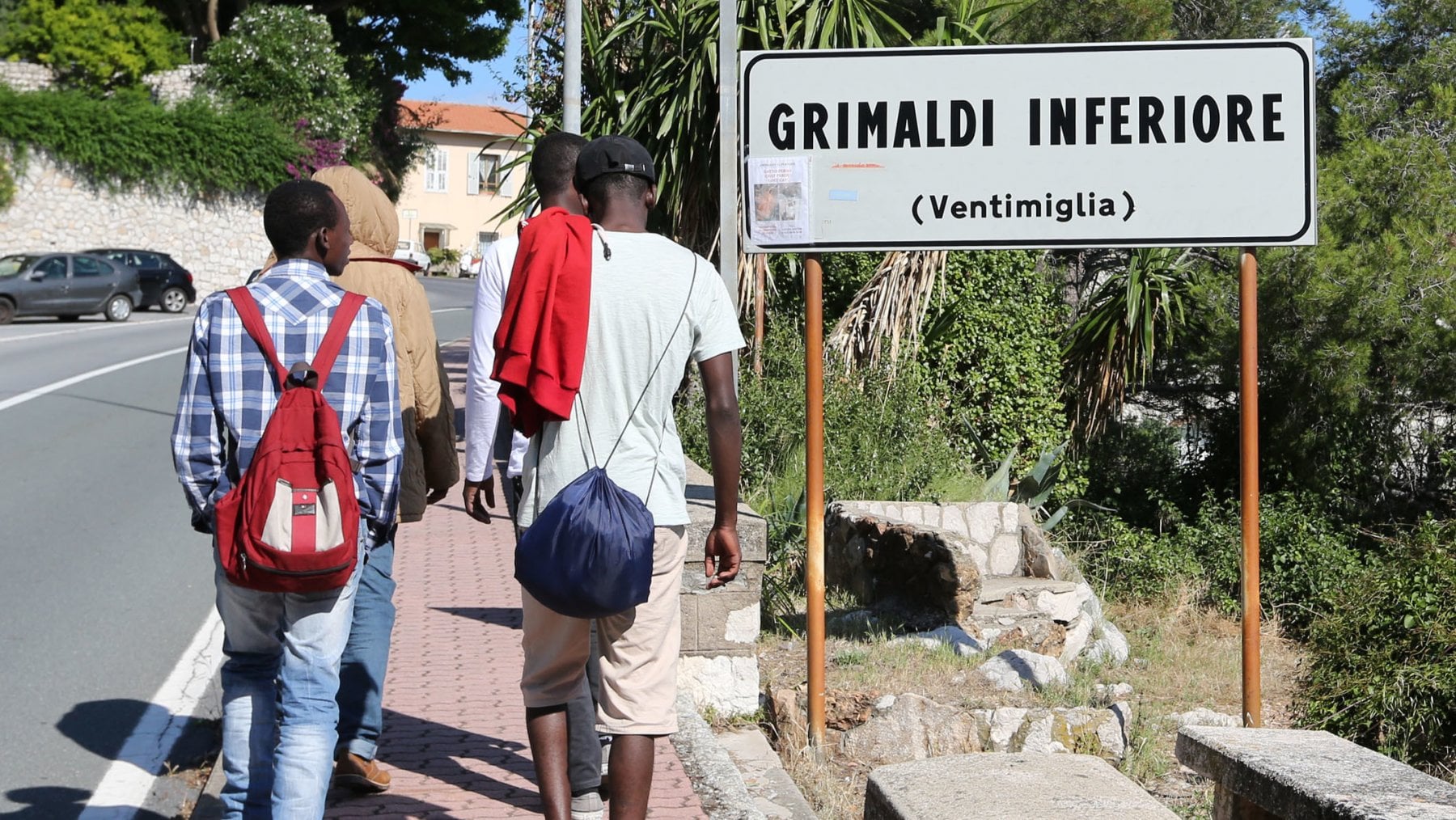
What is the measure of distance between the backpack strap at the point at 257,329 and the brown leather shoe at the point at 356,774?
143 cm

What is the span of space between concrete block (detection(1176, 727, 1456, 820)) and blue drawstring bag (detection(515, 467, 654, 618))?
1.41m

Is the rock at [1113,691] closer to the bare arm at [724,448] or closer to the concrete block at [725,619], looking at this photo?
the concrete block at [725,619]

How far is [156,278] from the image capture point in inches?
1250

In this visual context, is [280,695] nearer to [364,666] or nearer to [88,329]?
[364,666]

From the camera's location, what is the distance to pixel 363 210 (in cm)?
418

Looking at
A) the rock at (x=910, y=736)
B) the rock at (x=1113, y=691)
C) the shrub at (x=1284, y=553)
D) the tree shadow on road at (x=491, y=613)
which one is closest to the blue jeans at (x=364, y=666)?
the rock at (x=910, y=736)

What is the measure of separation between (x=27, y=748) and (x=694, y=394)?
604 cm

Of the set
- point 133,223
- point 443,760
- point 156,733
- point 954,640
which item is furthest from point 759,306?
point 133,223

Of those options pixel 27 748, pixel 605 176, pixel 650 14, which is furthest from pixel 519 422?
pixel 650 14

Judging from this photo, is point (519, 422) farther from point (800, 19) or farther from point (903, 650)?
point (800, 19)

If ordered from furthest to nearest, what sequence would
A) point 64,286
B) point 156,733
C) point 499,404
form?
point 64,286 < point 156,733 < point 499,404

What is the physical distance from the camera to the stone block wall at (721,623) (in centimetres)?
543

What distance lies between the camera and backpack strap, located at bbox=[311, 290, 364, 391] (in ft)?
10.7

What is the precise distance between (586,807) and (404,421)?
1.22m
